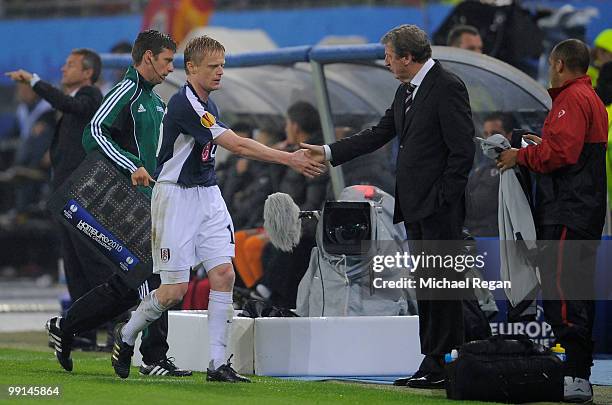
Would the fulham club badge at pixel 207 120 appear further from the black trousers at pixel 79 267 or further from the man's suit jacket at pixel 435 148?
the black trousers at pixel 79 267

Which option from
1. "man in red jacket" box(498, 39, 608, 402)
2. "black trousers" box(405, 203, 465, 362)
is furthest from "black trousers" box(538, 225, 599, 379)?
"black trousers" box(405, 203, 465, 362)

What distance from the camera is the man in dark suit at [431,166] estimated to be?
9086mm

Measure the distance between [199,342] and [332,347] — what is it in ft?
3.10

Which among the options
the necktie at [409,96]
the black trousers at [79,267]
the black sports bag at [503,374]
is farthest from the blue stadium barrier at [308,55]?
the black sports bag at [503,374]

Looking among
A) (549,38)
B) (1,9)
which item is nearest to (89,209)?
(549,38)

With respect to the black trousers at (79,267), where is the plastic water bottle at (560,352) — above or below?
below

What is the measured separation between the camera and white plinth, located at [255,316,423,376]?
10422 mm

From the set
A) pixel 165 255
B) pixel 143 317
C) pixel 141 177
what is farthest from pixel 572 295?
pixel 141 177

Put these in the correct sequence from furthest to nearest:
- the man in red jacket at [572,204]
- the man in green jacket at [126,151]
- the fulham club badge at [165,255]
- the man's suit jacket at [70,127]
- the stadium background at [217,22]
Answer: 1. the stadium background at [217,22]
2. the man's suit jacket at [70,127]
3. the man in green jacket at [126,151]
4. the fulham club badge at [165,255]
5. the man in red jacket at [572,204]

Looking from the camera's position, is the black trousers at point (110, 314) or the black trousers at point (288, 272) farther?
the black trousers at point (288, 272)

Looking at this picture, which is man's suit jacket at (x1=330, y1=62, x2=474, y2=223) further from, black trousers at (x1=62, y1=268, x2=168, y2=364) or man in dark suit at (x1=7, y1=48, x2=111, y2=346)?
man in dark suit at (x1=7, y1=48, x2=111, y2=346)

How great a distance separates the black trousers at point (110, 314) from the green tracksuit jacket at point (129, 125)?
2.38ft

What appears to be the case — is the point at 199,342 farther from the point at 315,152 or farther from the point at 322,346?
the point at 315,152

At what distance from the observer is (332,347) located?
34.3 feet
